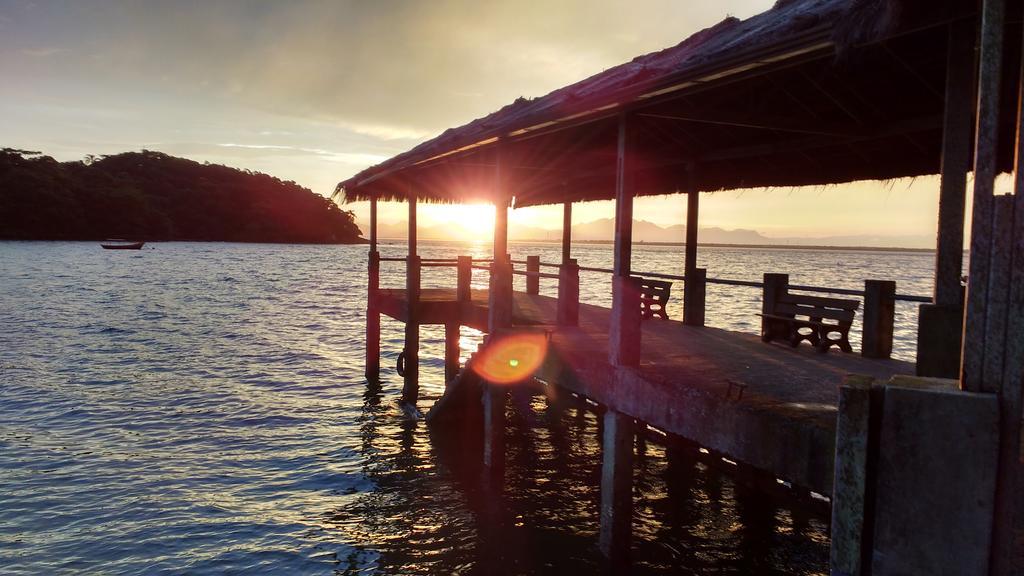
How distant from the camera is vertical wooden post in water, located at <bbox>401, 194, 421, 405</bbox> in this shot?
1282 cm

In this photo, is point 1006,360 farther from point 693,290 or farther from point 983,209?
point 693,290

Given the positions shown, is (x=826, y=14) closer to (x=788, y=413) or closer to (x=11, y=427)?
(x=788, y=413)

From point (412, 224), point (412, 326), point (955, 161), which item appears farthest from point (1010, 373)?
point (412, 224)

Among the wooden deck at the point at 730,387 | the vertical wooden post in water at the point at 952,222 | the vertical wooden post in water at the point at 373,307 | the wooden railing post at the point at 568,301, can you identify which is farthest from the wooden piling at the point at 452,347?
the vertical wooden post in water at the point at 952,222

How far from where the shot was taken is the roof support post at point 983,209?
120 inches

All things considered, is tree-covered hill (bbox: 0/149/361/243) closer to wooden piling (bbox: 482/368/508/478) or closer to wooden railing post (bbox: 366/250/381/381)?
wooden railing post (bbox: 366/250/381/381)

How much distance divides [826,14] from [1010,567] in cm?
341

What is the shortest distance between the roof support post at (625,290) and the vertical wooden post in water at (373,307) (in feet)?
→ 32.2

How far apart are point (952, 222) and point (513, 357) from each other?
17.3 ft

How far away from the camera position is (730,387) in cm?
490

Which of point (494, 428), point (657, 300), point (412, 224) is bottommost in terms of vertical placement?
Answer: point (494, 428)

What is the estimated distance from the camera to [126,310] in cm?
3259

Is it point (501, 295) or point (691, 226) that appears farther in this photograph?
point (691, 226)

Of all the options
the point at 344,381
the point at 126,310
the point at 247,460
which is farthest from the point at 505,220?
the point at 126,310
